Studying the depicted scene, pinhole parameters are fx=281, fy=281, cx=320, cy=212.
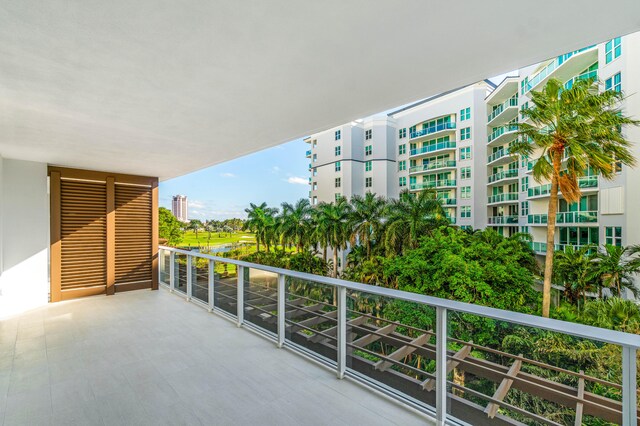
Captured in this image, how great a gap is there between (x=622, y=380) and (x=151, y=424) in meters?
2.95

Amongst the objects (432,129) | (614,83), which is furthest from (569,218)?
(432,129)

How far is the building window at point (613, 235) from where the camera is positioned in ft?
41.4

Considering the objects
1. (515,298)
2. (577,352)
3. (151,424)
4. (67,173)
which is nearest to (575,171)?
(515,298)

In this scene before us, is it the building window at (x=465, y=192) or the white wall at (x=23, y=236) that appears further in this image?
the building window at (x=465, y=192)

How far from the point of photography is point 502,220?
2238cm

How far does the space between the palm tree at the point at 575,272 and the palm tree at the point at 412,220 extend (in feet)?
18.2

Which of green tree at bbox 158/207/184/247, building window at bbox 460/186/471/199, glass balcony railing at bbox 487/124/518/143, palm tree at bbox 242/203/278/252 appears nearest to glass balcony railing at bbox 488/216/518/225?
building window at bbox 460/186/471/199

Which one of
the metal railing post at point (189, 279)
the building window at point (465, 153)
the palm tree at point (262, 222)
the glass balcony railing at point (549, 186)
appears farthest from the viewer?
the palm tree at point (262, 222)

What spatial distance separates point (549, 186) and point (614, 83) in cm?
612

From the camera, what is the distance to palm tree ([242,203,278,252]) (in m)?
25.4

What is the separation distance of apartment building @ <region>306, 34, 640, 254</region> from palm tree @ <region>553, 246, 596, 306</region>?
164 cm

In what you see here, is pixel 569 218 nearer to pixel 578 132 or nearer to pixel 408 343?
pixel 578 132

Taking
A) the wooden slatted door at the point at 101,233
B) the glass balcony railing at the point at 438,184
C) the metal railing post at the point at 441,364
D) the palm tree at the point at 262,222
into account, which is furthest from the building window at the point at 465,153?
the metal railing post at the point at 441,364

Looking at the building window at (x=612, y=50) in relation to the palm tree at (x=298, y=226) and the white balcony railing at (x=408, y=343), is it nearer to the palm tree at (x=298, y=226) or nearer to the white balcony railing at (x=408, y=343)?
the white balcony railing at (x=408, y=343)
